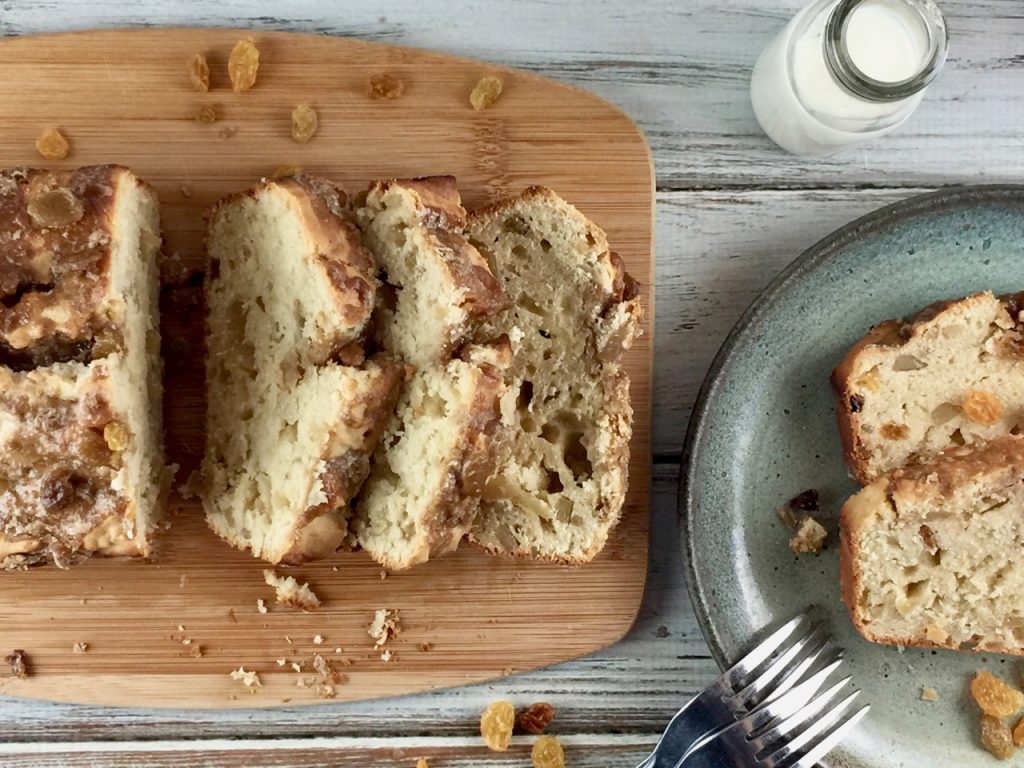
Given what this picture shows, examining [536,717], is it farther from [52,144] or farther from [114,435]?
[52,144]

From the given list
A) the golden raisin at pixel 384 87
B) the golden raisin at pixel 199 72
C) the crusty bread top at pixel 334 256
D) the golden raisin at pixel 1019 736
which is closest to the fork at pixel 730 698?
the golden raisin at pixel 1019 736

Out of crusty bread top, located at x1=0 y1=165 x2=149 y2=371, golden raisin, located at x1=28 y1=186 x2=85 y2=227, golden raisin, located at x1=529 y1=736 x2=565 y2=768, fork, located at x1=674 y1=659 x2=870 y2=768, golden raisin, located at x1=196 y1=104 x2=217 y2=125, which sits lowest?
golden raisin, located at x1=529 y1=736 x2=565 y2=768

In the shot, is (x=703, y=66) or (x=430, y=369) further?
(x=703, y=66)

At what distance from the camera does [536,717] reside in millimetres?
3268

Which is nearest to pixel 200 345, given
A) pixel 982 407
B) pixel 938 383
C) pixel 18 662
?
pixel 18 662

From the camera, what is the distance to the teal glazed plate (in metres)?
3.13

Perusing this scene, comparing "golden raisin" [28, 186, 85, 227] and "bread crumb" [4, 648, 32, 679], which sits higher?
"golden raisin" [28, 186, 85, 227]

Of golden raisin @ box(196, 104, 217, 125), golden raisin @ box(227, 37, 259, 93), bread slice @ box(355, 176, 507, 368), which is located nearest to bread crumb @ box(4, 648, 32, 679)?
bread slice @ box(355, 176, 507, 368)

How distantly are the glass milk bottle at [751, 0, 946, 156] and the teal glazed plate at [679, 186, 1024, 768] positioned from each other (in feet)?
0.98

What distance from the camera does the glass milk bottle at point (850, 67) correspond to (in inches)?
114

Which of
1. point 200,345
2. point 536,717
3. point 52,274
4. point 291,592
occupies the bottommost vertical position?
point 536,717

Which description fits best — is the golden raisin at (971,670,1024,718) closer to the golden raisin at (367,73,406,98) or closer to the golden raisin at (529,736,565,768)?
the golden raisin at (529,736,565,768)

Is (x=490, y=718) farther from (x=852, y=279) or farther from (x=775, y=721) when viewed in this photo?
(x=852, y=279)

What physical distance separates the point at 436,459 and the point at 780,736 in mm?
1338
